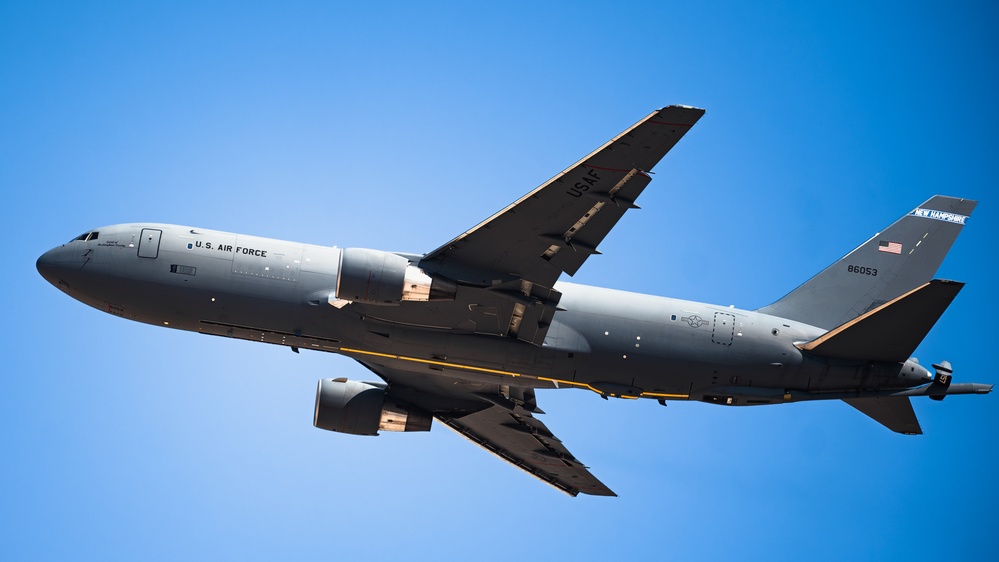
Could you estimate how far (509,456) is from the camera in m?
43.4

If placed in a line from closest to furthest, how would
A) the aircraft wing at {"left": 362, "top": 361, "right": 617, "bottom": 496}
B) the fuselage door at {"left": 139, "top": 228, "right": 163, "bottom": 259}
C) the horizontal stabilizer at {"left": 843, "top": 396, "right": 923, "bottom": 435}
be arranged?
the fuselage door at {"left": 139, "top": 228, "right": 163, "bottom": 259}
the horizontal stabilizer at {"left": 843, "top": 396, "right": 923, "bottom": 435}
the aircraft wing at {"left": 362, "top": 361, "right": 617, "bottom": 496}

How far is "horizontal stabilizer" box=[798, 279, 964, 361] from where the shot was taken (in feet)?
107

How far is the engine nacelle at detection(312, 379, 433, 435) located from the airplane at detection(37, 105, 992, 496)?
13.4 ft

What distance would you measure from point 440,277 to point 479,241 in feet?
5.58

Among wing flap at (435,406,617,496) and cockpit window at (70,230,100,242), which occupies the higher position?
cockpit window at (70,230,100,242)

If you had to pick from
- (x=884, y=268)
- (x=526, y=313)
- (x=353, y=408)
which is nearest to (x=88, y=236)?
(x=353, y=408)

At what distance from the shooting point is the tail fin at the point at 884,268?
123 ft

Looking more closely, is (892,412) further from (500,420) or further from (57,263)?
(57,263)

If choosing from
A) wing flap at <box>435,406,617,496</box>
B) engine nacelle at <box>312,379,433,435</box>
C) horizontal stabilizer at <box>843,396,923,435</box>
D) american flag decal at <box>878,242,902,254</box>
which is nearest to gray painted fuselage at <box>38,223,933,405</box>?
horizontal stabilizer at <box>843,396,923,435</box>

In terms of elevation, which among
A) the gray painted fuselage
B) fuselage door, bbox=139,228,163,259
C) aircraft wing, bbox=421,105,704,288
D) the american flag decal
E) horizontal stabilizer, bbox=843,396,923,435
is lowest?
horizontal stabilizer, bbox=843,396,923,435

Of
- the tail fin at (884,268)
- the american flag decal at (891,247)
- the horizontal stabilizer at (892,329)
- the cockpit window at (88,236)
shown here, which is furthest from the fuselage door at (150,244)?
the american flag decal at (891,247)

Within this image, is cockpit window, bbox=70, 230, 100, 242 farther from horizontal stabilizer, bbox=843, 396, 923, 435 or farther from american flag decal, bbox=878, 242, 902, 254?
american flag decal, bbox=878, 242, 902, 254

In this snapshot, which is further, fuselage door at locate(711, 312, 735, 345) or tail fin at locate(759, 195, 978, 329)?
tail fin at locate(759, 195, 978, 329)

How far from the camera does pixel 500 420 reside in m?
41.8
